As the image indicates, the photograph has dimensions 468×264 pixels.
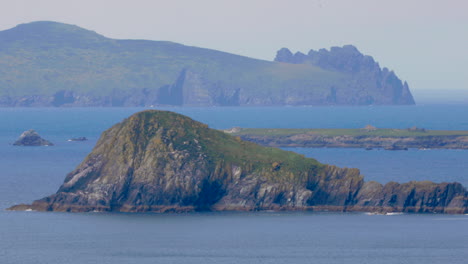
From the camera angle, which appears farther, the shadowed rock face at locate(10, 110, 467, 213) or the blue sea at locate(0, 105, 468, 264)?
the shadowed rock face at locate(10, 110, 467, 213)

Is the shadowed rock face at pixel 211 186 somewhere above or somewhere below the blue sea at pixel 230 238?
above

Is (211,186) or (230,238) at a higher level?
(211,186)

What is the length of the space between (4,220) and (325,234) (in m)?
30.0

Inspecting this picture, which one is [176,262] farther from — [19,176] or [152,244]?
[19,176]

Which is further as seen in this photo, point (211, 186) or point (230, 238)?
point (211, 186)

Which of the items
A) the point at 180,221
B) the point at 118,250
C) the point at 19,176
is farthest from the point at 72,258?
the point at 19,176

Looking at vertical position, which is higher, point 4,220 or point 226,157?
point 226,157

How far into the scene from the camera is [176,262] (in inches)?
3233

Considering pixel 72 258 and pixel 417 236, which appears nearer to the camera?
pixel 72 258

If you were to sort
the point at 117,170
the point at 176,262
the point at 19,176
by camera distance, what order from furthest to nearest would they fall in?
1. the point at 19,176
2. the point at 117,170
3. the point at 176,262

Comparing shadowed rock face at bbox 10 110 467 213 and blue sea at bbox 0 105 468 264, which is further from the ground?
shadowed rock face at bbox 10 110 467 213

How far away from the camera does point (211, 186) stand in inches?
4220

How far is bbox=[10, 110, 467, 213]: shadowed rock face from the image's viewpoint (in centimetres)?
10500

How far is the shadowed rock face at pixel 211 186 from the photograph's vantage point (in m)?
105
